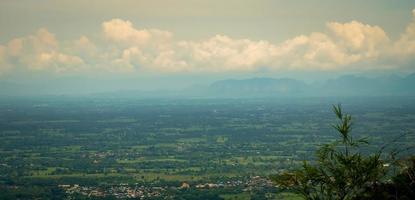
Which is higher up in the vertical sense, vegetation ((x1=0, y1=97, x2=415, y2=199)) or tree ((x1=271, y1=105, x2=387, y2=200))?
tree ((x1=271, y1=105, x2=387, y2=200))

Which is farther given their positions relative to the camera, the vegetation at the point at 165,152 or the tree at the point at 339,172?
the vegetation at the point at 165,152

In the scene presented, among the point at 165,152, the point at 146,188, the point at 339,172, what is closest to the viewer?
the point at 339,172

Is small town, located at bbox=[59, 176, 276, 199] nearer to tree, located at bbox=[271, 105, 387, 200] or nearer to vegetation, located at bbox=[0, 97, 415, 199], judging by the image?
vegetation, located at bbox=[0, 97, 415, 199]

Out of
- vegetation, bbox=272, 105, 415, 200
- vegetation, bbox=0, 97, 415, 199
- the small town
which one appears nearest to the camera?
vegetation, bbox=272, 105, 415, 200

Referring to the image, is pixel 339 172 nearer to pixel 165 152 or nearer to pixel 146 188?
pixel 146 188

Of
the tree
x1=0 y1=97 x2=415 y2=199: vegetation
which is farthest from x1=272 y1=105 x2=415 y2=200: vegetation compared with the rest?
x1=0 y1=97 x2=415 y2=199: vegetation

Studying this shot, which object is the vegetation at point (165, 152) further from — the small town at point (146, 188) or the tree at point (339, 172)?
the tree at point (339, 172)

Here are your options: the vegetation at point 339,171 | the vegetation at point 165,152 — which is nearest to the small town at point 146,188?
the vegetation at point 165,152

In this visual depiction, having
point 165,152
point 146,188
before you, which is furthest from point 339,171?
point 165,152

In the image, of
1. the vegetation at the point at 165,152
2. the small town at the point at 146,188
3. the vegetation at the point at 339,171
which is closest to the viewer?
the vegetation at the point at 339,171
